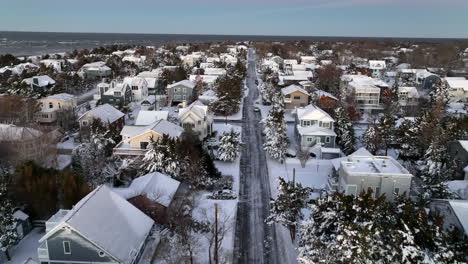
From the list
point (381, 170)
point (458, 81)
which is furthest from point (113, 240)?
point (458, 81)

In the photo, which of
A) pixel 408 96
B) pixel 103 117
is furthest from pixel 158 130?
pixel 408 96

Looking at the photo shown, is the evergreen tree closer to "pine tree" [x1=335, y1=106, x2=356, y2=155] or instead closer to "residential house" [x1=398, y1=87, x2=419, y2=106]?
"pine tree" [x1=335, y1=106, x2=356, y2=155]

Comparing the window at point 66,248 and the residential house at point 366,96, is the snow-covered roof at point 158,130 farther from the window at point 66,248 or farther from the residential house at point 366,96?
the residential house at point 366,96

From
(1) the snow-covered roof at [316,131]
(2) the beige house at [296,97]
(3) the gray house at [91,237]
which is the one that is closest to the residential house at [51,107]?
(1) the snow-covered roof at [316,131]

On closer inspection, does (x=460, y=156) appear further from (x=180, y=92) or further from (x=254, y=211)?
(x=180, y=92)

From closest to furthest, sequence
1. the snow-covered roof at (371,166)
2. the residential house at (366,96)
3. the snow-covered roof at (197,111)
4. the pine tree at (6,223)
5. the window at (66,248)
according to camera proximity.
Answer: the window at (66,248)
the pine tree at (6,223)
the snow-covered roof at (371,166)
the snow-covered roof at (197,111)
the residential house at (366,96)

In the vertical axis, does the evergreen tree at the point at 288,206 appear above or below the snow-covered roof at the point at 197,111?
below

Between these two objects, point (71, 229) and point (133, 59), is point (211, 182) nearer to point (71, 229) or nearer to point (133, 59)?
point (71, 229)
